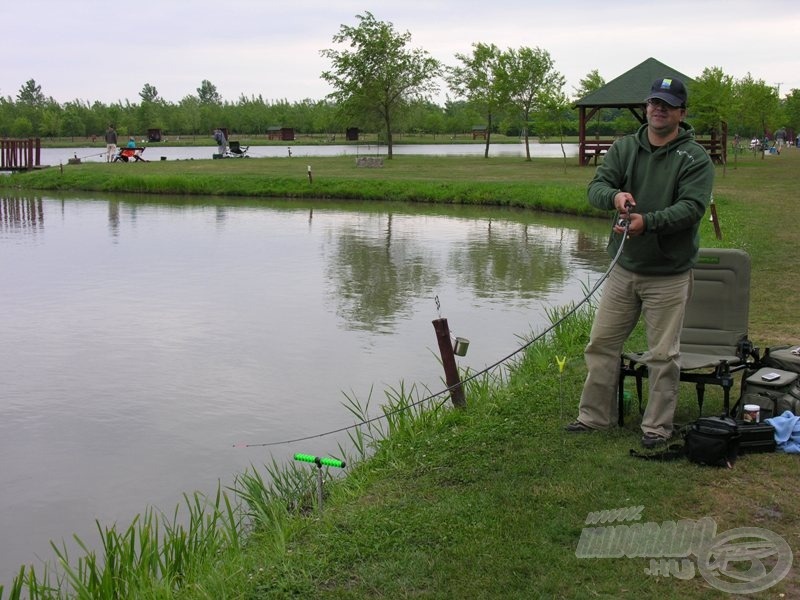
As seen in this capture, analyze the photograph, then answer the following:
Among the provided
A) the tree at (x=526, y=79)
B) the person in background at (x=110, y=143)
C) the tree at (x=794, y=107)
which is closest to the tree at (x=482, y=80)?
the tree at (x=526, y=79)

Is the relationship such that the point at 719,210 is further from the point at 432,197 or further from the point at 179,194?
the point at 179,194

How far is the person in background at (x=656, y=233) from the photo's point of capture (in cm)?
536

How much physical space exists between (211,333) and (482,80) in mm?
35367

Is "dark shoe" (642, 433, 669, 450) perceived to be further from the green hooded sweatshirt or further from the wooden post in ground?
the wooden post in ground

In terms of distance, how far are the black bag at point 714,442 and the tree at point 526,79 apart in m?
38.3

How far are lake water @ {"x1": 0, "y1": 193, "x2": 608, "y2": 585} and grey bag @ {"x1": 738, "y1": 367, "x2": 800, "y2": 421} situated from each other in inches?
128

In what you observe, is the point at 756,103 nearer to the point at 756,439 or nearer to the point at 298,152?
the point at 298,152

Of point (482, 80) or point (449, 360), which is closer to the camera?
point (449, 360)

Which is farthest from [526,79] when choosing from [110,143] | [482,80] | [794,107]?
[794,107]

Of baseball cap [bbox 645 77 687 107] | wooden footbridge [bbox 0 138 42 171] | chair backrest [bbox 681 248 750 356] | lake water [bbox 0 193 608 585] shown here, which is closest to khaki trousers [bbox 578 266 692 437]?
chair backrest [bbox 681 248 750 356]

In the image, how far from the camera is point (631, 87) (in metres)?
35.9

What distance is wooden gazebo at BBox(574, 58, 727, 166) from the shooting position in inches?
1369

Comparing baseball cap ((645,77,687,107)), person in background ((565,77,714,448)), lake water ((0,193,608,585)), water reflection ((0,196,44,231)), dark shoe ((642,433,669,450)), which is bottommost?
lake water ((0,193,608,585))

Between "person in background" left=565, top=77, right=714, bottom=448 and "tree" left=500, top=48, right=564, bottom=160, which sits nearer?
"person in background" left=565, top=77, right=714, bottom=448
